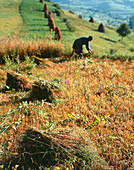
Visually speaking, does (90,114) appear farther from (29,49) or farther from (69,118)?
(29,49)

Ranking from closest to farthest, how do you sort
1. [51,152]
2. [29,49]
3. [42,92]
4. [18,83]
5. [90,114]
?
[51,152] → [90,114] → [42,92] → [18,83] → [29,49]

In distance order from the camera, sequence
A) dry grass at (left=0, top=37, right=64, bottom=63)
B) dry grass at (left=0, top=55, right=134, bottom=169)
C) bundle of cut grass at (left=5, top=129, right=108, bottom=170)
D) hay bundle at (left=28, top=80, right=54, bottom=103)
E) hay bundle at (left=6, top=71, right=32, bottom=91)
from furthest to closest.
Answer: dry grass at (left=0, top=37, right=64, bottom=63) → hay bundle at (left=6, top=71, right=32, bottom=91) → hay bundle at (left=28, top=80, right=54, bottom=103) → dry grass at (left=0, top=55, right=134, bottom=169) → bundle of cut grass at (left=5, top=129, right=108, bottom=170)

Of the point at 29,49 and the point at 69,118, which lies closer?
the point at 69,118

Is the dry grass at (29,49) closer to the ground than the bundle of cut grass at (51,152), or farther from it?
farther from it

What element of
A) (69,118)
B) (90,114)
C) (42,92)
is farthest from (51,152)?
(42,92)

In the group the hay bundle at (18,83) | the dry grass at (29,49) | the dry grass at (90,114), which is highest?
the dry grass at (29,49)

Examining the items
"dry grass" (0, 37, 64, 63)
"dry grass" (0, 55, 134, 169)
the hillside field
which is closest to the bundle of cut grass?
the hillside field

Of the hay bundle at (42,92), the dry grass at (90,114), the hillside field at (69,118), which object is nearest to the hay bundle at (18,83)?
the hillside field at (69,118)

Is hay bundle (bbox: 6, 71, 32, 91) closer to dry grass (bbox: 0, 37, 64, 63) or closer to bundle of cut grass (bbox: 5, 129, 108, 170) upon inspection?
bundle of cut grass (bbox: 5, 129, 108, 170)

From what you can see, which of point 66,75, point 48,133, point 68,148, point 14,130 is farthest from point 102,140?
point 66,75

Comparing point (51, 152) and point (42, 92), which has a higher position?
point (42, 92)

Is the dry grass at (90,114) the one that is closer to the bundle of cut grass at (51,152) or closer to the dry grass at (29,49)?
the bundle of cut grass at (51,152)

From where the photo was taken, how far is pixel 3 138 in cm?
284

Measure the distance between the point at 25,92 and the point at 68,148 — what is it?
255 cm
